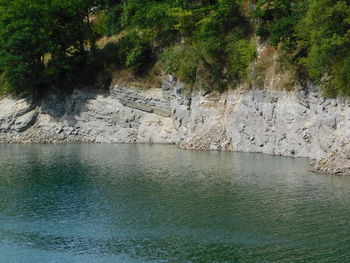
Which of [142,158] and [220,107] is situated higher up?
[220,107]

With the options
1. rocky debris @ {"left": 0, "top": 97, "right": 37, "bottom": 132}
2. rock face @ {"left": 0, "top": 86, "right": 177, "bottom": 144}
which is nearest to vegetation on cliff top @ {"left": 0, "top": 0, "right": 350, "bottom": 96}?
rocky debris @ {"left": 0, "top": 97, "right": 37, "bottom": 132}

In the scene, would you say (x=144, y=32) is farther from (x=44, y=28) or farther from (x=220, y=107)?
(x=220, y=107)

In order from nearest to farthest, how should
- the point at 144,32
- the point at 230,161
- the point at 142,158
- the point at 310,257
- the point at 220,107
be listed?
the point at 310,257 → the point at 230,161 → the point at 142,158 → the point at 220,107 → the point at 144,32

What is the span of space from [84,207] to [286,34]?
25554 millimetres

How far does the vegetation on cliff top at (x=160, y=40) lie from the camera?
5556 cm

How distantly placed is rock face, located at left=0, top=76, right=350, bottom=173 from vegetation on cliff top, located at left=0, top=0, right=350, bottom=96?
1.88m

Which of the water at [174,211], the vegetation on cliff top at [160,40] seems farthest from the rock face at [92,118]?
the water at [174,211]

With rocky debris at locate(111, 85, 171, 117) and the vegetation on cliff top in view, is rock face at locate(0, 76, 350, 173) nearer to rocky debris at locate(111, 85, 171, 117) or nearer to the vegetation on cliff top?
rocky debris at locate(111, 85, 171, 117)

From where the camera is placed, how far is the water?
30875mm

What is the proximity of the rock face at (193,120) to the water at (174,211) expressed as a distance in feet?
7.71

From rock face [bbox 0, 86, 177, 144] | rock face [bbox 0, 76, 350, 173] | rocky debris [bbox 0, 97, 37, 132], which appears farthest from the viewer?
rocky debris [bbox 0, 97, 37, 132]

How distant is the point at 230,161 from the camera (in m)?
54.8

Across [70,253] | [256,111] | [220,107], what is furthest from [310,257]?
[220,107]

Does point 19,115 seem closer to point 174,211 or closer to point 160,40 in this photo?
point 160,40
